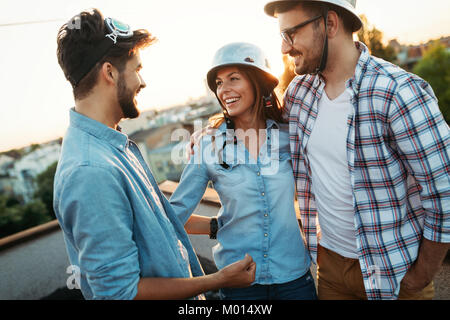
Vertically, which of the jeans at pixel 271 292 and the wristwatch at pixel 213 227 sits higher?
the wristwatch at pixel 213 227

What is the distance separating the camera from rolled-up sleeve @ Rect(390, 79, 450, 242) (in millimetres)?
1381

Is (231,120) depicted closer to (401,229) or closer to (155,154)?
(401,229)

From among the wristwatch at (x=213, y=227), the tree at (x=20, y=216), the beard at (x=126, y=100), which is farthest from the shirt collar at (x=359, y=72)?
the tree at (x=20, y=216)

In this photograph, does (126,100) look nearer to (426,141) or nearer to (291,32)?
(291,32)

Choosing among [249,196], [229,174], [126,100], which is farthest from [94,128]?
[249,196]

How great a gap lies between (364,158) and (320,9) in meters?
0.90

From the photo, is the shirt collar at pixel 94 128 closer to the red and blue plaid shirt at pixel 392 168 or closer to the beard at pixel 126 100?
the beard at pixel 126 100

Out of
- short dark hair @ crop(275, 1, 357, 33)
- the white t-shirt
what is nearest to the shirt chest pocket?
the white t-shirt

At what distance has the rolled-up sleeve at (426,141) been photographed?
138cm

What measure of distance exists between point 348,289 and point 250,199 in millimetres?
877

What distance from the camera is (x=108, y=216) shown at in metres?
1.12

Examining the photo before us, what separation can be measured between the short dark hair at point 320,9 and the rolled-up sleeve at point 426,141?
57cm

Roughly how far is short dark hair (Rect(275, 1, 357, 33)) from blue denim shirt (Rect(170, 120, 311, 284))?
913mm
